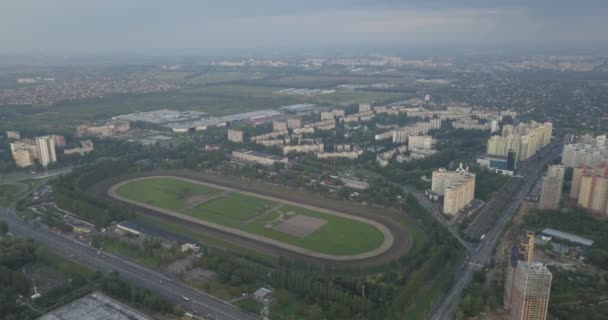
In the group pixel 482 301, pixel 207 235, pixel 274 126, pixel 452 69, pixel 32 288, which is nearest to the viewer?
pixel 482 301

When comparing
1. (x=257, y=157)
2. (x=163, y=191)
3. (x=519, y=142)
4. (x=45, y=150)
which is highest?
(x=519, y=142)

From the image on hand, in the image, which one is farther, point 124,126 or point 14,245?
point 124,126

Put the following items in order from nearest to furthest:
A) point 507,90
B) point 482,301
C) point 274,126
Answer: point 482,301
point 274,126
point 507,90

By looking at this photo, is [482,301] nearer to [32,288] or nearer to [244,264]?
[244,264]

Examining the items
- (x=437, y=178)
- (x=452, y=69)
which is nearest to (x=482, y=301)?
(x=437, y=178)

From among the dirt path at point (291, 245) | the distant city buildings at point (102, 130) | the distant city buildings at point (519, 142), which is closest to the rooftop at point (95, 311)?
the dirt path at point (291, 245)

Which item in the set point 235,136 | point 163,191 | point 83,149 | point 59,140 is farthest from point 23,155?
point 235,136

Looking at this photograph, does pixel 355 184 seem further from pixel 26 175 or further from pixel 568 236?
pixel 26 175
